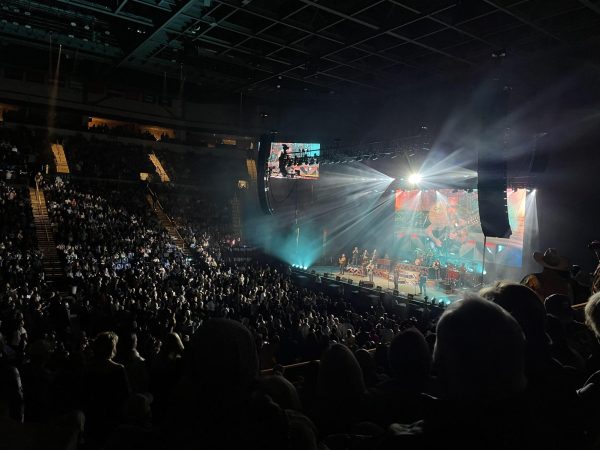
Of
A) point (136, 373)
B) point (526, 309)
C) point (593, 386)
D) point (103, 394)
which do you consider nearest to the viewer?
point (526, 309)

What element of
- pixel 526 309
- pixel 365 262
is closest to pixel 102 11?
pixel 365 262

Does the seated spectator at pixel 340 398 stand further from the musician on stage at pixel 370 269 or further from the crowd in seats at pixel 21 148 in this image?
the crowd in seats at pixel 21 148

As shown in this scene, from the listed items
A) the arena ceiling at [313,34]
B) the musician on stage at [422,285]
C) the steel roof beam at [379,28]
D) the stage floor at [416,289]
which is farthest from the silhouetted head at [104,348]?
the musician on stage at [422,285]

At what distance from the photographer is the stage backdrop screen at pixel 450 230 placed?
47.6 ft

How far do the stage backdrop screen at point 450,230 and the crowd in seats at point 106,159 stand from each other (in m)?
16.1

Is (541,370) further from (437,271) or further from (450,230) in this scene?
(450,230)

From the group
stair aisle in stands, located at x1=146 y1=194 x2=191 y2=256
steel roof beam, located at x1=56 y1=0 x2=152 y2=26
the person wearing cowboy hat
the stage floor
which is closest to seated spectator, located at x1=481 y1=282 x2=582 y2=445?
the person wearing cowboy hat

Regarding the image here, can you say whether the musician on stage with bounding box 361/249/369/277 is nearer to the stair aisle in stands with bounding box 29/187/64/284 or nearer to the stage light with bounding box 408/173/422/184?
the stage light with bounding box 408/173/422/184

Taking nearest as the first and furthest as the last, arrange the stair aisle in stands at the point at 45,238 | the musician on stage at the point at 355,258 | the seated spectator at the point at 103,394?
the seated spectator at the point at 103,394 → the stair aisle in stands at the point at 45,238 → the musician on stage at the point at 355,258

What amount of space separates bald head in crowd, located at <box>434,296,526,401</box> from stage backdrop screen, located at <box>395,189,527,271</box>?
14413 mm

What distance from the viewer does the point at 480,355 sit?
1.08m

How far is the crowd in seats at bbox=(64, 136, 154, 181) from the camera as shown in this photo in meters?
22.6

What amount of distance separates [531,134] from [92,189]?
20464 mm

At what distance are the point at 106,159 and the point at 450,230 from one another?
1985 cm
